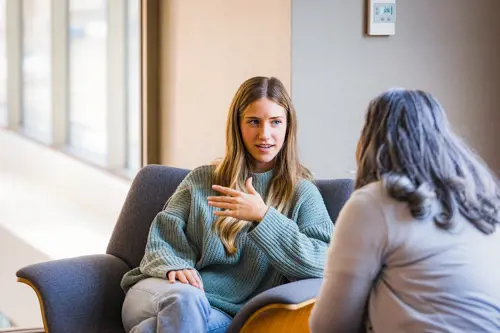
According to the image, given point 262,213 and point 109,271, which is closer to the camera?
point 262,213

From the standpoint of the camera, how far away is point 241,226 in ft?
9.12

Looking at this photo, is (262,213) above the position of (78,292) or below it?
above

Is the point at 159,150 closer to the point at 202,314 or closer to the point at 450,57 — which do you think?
the point at 450,57

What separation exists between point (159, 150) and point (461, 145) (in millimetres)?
2427

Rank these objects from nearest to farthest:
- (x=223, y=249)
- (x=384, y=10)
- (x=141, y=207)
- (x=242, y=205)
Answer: (x=242, y=205) < (x=223, y=249) < (x=141, y=207) < (x=384, y=10)

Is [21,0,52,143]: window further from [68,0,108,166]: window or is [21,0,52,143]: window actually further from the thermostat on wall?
the thermostat on wall

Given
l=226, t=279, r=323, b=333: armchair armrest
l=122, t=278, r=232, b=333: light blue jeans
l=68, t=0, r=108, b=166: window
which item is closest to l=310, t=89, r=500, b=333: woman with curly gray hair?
l=226, t=279, r=323, b=333: armchair armrest

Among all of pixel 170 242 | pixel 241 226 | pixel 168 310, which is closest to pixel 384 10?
pixel 241 226

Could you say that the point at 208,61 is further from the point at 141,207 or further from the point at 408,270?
the point at 408,270

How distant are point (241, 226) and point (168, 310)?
41 centimetres

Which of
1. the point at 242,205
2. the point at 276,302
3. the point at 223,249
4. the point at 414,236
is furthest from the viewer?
the point at 223,249

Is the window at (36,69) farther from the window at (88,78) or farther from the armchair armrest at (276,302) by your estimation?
the armchair armrest at (276,302)

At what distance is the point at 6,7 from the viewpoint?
3.89m

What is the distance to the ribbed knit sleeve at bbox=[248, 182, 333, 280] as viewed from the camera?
102 inches
